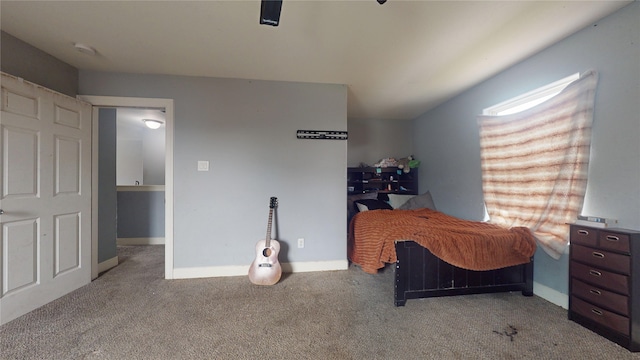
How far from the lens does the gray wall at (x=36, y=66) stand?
1.80 meters

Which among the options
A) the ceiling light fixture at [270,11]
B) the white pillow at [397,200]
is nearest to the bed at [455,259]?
the white pillow at [397,200]

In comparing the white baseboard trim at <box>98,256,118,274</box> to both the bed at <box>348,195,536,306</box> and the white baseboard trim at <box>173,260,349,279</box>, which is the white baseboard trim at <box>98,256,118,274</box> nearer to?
the white baseboard trim at <box>173,260,349,279</box>

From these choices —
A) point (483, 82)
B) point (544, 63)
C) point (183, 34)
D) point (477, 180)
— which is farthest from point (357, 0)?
point (477, 180)

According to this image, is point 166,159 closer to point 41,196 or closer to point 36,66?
point 41,196

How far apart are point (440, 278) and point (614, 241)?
1090 millimetres

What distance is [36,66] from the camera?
201 centimetres

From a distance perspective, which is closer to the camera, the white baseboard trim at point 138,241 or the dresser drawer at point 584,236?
the dresser drawer at point 584,236

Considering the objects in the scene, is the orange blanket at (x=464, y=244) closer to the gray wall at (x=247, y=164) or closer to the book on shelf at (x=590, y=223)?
the book on shelf at (x=590, y=223)

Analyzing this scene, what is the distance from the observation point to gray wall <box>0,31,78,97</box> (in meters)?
1.80

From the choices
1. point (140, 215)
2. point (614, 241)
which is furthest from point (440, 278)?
point (140, 215)

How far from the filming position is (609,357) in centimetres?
135

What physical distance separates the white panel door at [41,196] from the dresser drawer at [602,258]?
4190 millimetres

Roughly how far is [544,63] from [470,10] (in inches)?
43.9

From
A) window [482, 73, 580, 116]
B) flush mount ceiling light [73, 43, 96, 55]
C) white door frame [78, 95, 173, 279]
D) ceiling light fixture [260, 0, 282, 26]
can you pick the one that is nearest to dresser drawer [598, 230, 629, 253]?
window [482, 73, 580, 116]
